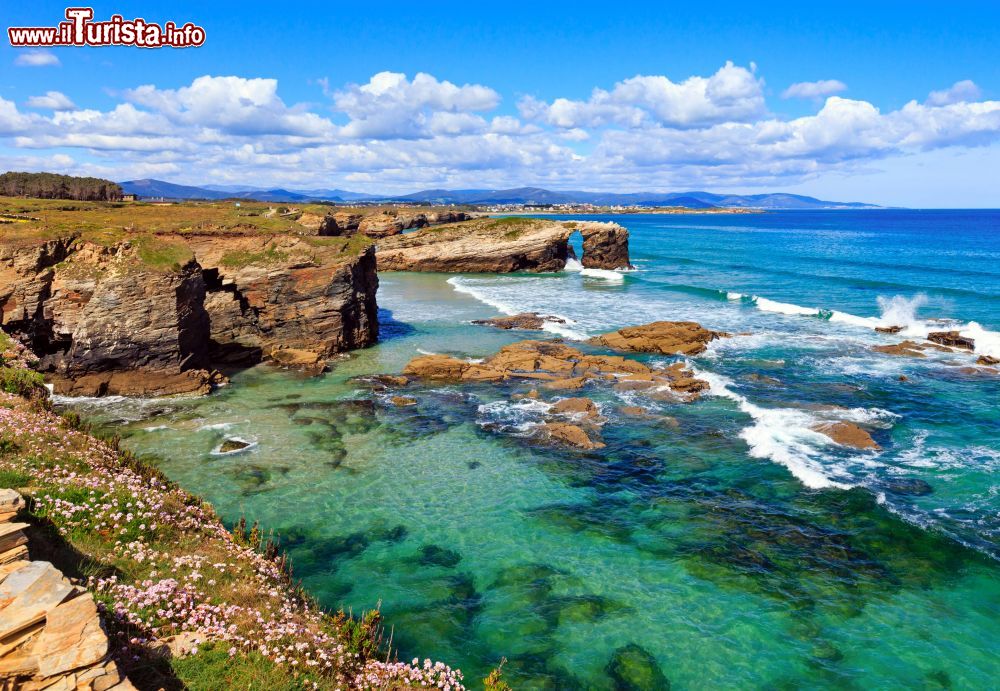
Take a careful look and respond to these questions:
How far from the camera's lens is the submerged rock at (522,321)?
135 feet

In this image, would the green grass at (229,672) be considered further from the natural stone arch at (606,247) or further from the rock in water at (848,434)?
the natural stone arch at (606,247)

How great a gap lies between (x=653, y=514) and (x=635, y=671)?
5831mm

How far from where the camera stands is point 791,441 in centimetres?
2139

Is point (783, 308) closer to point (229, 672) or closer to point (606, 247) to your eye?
point (606, 247)

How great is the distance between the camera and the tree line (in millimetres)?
81688

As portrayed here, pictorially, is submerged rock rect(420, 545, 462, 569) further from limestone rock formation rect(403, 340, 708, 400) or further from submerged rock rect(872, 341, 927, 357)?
submerged rock rect(872, 341, 927, 357)

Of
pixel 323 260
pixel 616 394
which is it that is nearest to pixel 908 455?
pixel 616 394

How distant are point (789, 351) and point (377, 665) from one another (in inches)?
1270

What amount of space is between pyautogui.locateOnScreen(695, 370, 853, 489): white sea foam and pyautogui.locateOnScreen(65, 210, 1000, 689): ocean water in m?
0.11

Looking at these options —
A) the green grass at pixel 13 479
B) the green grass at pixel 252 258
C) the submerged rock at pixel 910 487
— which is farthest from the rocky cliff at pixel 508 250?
the green grass at pixel 13 479

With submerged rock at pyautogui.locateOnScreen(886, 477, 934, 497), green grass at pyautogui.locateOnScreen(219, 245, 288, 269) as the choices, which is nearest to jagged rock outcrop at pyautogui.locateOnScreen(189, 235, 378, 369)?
green grass at pyautogui.locateOnScreen(219, 245, 288, 269)

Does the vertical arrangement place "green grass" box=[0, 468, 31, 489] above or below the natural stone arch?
below

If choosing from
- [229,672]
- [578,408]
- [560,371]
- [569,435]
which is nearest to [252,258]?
[560,371]

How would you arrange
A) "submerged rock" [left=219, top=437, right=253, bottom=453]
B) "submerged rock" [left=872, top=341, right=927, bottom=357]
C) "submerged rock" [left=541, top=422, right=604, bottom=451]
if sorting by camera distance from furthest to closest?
"submerged rock" [left=872, top=341, right=927, bottom=357]
"submerged rock" [left=541, top=422, right=604, bottom=451]
"submerged rock" [left=219, top=437, right=253, bottom=453]
